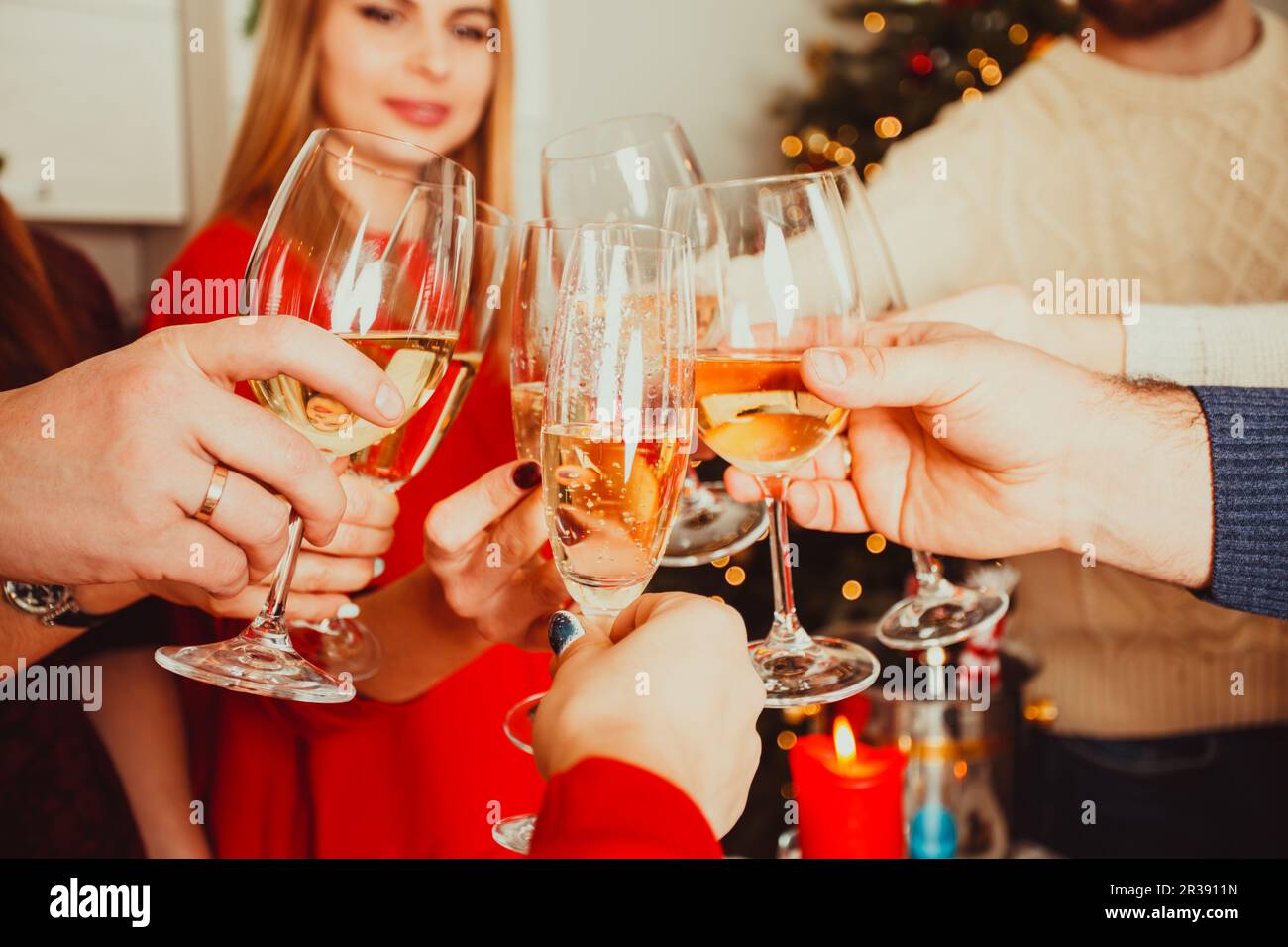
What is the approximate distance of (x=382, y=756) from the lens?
4.41 ft

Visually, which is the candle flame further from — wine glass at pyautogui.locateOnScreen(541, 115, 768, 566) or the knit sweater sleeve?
the knit sweater sleeve

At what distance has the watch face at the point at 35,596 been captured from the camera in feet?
3.30

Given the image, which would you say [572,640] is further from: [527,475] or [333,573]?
→ [333,573]

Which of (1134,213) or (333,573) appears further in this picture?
(1134,213)

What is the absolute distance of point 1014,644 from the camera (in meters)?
2.13

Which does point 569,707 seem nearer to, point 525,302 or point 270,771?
point 525,302

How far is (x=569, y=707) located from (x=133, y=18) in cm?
355

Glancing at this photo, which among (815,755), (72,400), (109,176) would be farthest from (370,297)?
(109,176)

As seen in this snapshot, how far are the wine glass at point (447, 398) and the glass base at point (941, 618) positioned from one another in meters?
0.46

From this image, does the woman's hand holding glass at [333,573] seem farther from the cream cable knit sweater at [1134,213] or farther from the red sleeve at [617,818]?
the cream cable knit sweater at [1134,213]

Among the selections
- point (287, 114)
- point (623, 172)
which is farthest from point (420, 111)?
point (623, 172)

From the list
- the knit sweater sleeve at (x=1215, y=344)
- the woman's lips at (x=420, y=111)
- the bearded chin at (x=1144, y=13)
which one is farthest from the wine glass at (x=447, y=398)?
the bearded chin at (x=1144, y=13)

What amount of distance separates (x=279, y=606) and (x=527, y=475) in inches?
8.9

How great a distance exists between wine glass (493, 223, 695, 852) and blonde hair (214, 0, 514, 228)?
1.04 meters
